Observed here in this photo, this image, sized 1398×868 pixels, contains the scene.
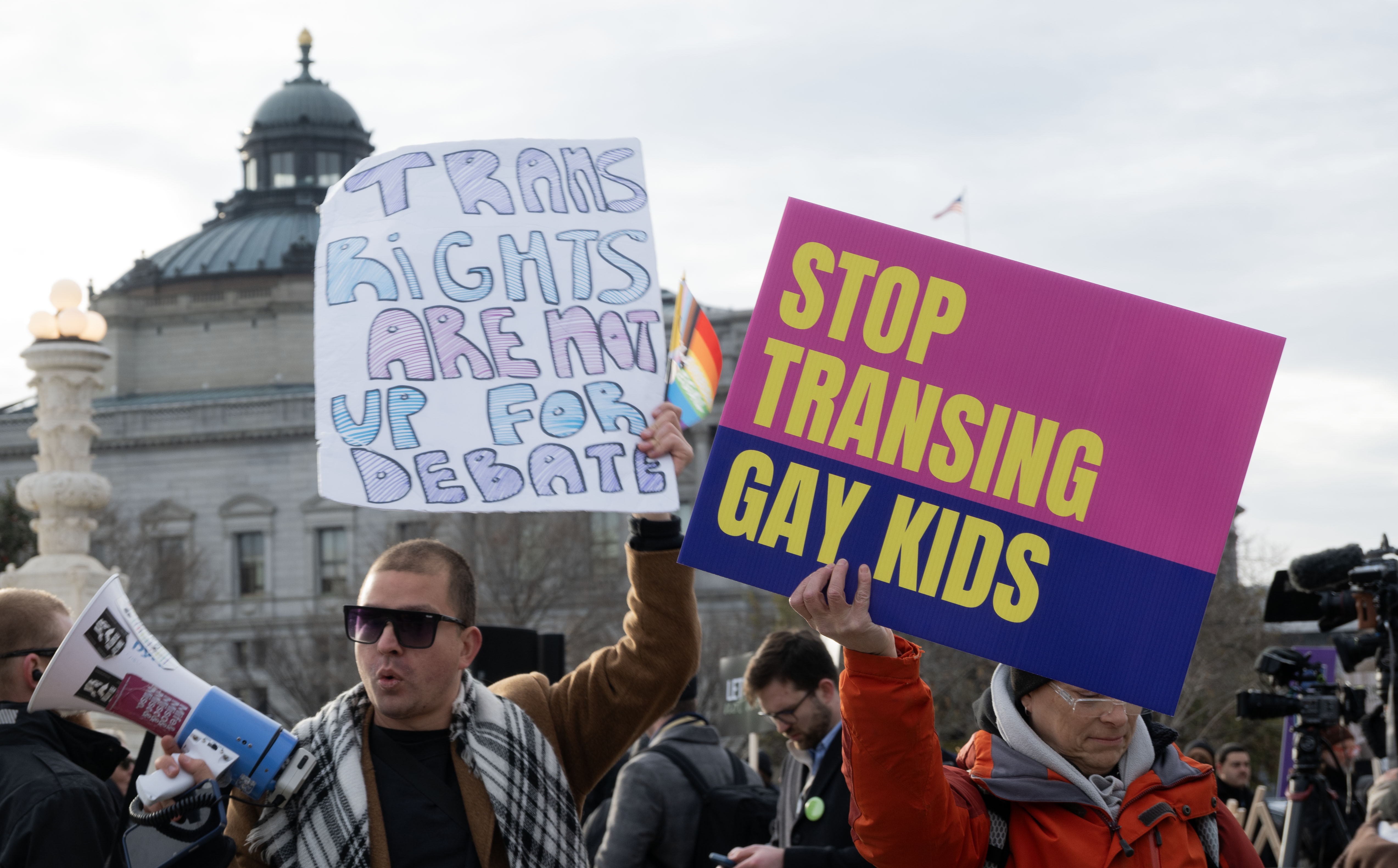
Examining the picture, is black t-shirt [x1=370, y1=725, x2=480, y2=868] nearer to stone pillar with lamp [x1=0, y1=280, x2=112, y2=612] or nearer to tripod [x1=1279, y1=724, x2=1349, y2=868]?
tripod [x1=1279, y1=724, x2=1349, y2=868]

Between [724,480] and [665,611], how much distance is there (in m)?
0.78

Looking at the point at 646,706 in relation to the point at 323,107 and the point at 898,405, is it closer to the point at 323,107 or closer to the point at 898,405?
the point at 898,405

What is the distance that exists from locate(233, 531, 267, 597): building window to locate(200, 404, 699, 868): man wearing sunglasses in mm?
58509

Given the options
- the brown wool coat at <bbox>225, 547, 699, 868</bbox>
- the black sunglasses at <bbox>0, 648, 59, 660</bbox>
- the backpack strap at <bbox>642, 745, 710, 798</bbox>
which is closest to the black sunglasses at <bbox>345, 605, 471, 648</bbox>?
the brown wool coat at <bbox>225, 547, 699, 868</bbox>

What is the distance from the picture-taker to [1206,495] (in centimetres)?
322

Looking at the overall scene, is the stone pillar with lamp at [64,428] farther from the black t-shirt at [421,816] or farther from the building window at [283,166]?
the building window at [283,166]

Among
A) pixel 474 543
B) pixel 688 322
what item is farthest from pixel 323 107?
pixel 688 322

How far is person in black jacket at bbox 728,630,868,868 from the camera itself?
4.96m

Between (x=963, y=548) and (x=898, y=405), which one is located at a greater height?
(x=898, y=405)

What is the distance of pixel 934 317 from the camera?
3.30 meters

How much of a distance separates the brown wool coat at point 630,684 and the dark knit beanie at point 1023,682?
85 cm

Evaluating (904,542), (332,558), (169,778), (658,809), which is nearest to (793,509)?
(904,542)

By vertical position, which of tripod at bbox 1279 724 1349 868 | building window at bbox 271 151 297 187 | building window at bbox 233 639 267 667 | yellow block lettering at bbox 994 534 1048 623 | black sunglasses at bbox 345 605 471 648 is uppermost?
building window at bbox 271 151 297 187

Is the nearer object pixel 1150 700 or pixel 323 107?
pixel 1150 700
